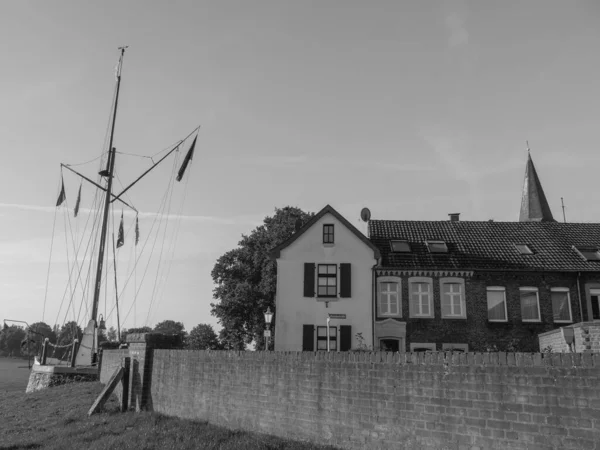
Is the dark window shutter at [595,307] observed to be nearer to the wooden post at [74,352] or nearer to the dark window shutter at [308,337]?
the dark window shutter at [308,337]

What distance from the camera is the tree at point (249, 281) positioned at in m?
39.9

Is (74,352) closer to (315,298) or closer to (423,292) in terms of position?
(315,298)

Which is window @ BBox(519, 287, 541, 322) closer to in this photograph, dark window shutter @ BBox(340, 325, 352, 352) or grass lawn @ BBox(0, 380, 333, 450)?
dark window shutter @ BBox(340, 325, 352, 352)

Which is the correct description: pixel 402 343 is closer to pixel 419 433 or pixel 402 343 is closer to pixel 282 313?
pixel 282 313

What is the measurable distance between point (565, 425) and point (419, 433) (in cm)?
244

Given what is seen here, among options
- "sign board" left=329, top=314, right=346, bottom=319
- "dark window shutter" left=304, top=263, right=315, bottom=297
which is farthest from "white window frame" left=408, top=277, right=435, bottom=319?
"dark window shutter" left=304, top=263, right=315, bottom=297

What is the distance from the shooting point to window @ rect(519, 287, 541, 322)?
86.2 feet

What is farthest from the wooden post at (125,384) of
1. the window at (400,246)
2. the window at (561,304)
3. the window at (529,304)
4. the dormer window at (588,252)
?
the dormer window at (588,252)

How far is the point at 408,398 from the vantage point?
926cm

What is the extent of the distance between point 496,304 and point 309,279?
31.0ft

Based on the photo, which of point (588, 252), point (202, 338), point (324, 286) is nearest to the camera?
point (324, 286)

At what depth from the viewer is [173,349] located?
630 inches

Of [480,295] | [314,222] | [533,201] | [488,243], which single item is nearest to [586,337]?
[480,295]

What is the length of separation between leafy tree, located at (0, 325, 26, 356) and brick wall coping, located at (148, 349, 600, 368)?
144 m
